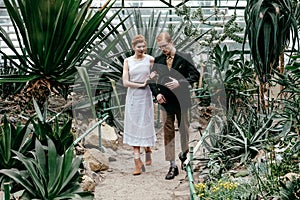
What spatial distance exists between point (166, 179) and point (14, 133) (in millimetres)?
1536

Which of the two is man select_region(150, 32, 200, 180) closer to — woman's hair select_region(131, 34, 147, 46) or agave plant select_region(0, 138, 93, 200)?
woman's hair select_region(131, 34, 147, 46)

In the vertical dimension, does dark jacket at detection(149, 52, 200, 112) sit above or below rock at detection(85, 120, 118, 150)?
above

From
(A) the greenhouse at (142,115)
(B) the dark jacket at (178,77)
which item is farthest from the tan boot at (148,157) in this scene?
(B) the dark jacket at (178,77)

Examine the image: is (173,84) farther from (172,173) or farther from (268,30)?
(268,30)

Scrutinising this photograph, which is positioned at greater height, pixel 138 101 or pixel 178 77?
pixel 178 77

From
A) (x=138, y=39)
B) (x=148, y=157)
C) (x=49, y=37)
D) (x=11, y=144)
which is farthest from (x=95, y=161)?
(x=49, y=37)

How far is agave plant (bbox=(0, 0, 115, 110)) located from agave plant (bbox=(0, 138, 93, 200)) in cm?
32

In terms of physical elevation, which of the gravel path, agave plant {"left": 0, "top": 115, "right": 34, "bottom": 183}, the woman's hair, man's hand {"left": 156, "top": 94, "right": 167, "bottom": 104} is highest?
the woman's hair

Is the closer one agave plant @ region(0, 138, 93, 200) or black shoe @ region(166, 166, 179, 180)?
agave plant @ region(0, 138, 93, 200)

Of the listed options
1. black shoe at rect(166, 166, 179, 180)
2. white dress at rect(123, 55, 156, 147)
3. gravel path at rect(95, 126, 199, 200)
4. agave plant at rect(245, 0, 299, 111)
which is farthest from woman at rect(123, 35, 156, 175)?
agave plant at rect(245, 0, 299, 111)

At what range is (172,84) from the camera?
4305 mm

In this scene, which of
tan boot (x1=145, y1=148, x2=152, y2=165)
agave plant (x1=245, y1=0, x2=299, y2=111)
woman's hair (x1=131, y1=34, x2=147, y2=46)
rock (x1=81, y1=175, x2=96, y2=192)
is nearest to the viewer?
rock (x1=81, y1=175, x2=96, y2=192)

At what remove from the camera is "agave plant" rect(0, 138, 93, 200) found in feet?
9.74

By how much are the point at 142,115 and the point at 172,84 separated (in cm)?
46
